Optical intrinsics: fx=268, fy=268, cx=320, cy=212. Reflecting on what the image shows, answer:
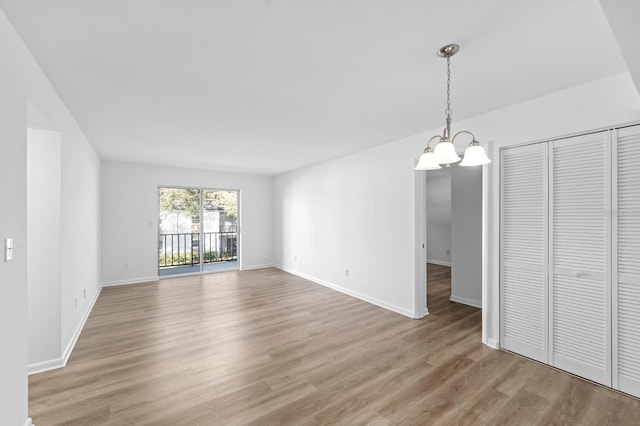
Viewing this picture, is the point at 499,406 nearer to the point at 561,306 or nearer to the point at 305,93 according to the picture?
the point at 561,306

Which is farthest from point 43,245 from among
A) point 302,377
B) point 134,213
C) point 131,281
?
point 131,281

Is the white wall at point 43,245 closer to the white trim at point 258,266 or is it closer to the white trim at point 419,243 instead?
the white trim at point 419,243

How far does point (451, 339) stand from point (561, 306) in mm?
1085

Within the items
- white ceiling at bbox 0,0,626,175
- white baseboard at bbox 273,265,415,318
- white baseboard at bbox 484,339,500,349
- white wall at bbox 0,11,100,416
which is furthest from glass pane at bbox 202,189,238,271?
white baseboard at bbox 484,339,500,349

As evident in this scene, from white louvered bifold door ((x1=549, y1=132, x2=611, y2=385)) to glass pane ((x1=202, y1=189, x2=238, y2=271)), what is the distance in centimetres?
631

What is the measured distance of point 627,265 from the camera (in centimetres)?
209

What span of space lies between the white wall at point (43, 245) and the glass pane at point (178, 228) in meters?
3.64

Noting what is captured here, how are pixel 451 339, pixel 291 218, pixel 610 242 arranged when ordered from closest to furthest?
pixel 610 242 → pixel 451 339 → pixel 291 218

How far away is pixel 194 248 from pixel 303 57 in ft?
19.9

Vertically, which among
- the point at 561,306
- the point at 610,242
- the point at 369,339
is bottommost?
the point at 369,339

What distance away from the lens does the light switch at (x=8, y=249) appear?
57.0 inches

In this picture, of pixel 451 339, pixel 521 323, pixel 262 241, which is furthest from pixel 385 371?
pixel 262 241

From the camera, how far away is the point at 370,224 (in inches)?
170

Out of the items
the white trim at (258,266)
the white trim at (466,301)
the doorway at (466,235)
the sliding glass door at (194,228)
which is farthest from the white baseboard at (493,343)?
the sliding glass door at (194,228)
